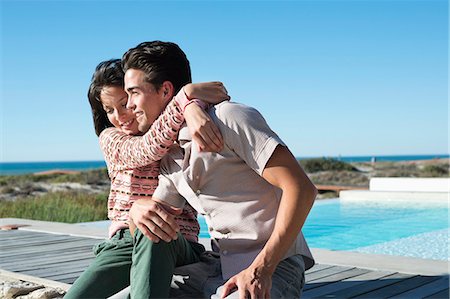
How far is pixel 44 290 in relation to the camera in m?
3.62

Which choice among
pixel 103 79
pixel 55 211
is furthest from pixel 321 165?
pixel 103 79

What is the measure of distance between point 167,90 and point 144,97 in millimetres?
85

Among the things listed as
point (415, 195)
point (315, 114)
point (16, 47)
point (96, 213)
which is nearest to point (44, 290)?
point (96, 213)

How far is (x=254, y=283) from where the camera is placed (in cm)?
181

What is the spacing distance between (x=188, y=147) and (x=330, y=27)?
16.8 metres

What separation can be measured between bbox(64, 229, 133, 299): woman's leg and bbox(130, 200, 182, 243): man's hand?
307mm

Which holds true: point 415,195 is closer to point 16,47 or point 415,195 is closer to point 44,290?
point 44,290

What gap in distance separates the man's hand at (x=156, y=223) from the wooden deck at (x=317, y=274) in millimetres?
1530

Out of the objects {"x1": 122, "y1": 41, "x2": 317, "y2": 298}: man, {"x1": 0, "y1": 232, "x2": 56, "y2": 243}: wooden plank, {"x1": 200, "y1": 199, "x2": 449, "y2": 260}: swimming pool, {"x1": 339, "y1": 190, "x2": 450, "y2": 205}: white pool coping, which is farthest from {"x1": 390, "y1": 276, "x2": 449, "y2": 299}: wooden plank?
{"x1": 339, "y1": 190, "x2": 450, "y2": 205}: white pool coping

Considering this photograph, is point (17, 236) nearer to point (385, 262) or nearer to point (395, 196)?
point (385, 262)

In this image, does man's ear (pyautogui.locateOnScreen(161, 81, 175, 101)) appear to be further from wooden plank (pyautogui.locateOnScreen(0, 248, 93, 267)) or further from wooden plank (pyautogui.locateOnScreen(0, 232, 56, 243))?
wooden plank (pyautogui.locateOnScreen(0, 232, 56, 243))

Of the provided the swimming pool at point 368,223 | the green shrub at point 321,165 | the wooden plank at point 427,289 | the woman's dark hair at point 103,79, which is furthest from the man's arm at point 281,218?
the green shrub at point 321,165

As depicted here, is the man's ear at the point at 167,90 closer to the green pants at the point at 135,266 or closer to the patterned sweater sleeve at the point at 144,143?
the patterned sweater sleeve at the point at 144,143

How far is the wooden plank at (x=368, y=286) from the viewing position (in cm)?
336
